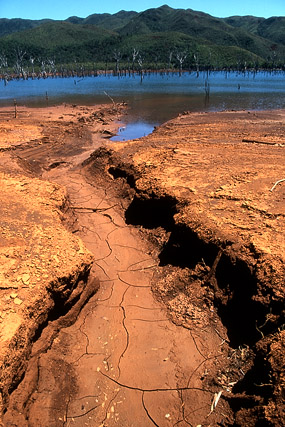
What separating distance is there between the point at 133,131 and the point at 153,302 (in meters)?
13.9

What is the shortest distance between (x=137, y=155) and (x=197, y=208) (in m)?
4.44

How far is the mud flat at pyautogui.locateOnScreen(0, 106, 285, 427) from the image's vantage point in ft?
11.2

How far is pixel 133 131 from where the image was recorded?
17391 millimetres

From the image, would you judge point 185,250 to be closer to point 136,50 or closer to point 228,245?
point 228,245

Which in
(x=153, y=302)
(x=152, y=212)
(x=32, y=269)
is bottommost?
(x=153, y=302)

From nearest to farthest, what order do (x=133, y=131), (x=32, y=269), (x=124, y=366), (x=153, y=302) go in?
(x=124, y=366) → (x=32, y=269) → (x=153, y=302) → (x=133, y=131)

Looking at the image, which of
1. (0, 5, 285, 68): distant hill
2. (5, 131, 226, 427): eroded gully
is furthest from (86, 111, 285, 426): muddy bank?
(0, 5, 285, 68): distant hill

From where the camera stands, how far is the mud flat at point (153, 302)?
3.40 meters

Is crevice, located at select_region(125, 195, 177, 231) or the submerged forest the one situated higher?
the submerged forest

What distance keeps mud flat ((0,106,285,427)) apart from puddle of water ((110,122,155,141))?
28.6ft

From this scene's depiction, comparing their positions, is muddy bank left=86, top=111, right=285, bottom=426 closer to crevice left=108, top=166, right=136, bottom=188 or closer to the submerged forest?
crevice left=108, top=166, right=136, bottom=188

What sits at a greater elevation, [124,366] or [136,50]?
Answer: [136,50]

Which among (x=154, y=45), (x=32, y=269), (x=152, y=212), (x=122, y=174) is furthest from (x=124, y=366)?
(x=154, y=45)

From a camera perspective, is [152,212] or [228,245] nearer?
[228,245]
